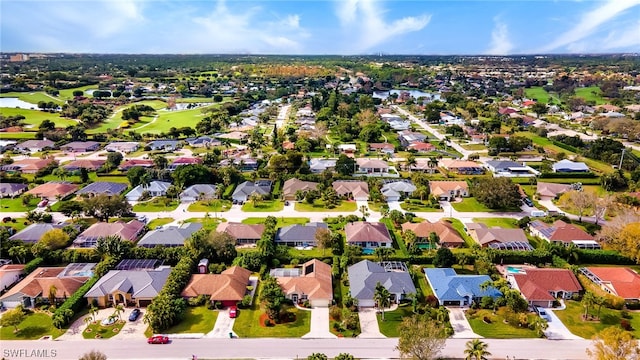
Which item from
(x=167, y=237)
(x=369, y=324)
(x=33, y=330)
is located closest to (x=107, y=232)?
(x=167, y=237)

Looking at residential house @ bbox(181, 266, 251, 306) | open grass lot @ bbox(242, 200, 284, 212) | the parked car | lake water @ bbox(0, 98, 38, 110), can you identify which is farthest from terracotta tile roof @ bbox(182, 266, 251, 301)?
lake water @ bbox(0, 98, 38, 110)

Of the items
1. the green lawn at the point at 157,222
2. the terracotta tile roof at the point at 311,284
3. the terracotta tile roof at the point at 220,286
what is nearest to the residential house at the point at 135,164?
the green lawn at the point at 157,222

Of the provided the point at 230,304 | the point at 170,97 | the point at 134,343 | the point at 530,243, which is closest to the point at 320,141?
the point at 530,243

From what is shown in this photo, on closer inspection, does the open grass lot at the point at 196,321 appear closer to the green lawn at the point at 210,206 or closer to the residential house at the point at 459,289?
the residential house at the point at 459,289

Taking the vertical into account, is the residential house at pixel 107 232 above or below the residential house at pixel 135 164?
below

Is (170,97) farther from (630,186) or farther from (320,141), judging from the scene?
(630,186)

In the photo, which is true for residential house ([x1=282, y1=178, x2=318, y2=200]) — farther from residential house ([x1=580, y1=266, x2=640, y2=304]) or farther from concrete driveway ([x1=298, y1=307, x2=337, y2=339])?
residential house ([x1=580, y1=266, x2=640, y2=304])
